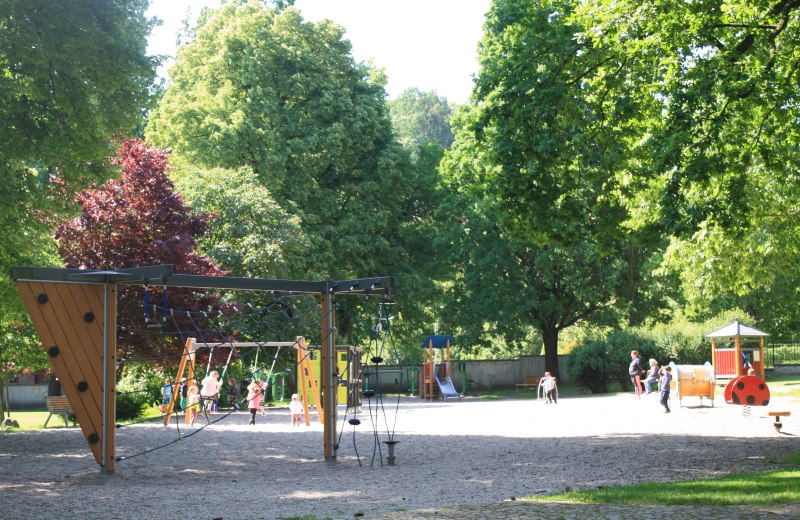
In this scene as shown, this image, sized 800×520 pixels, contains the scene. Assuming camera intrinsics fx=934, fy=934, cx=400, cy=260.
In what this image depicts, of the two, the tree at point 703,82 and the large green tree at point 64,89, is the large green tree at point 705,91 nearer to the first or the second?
the tree at point 703,82

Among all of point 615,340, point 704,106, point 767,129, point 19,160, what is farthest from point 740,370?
point 19,160

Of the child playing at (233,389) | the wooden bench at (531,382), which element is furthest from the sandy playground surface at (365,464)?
the wooden bench at (531,382)

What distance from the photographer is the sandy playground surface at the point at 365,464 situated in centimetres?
1105

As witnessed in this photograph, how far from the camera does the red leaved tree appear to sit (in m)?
26.0

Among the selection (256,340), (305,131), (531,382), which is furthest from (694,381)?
(305,131)

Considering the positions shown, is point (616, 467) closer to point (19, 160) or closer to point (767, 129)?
point (767, 129)

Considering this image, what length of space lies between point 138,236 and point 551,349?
78.2ft

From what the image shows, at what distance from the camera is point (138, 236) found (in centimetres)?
2686

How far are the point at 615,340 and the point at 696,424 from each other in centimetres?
1856

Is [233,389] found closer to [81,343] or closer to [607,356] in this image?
[607,356]

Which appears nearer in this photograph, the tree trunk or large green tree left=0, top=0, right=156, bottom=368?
large green tree left=0, top=0, right=156, bottom=368

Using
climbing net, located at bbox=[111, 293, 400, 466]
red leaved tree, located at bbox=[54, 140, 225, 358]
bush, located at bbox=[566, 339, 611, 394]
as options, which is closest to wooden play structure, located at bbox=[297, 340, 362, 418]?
climbing net, located at bbox=[111, 293, 400, 466]

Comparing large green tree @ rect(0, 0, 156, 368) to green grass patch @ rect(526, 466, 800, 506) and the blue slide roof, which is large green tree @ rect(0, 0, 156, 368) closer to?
green grass patch @ rect(526, 466, 800, 506)

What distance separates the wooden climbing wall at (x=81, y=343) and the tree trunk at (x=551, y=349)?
32.2 metres
